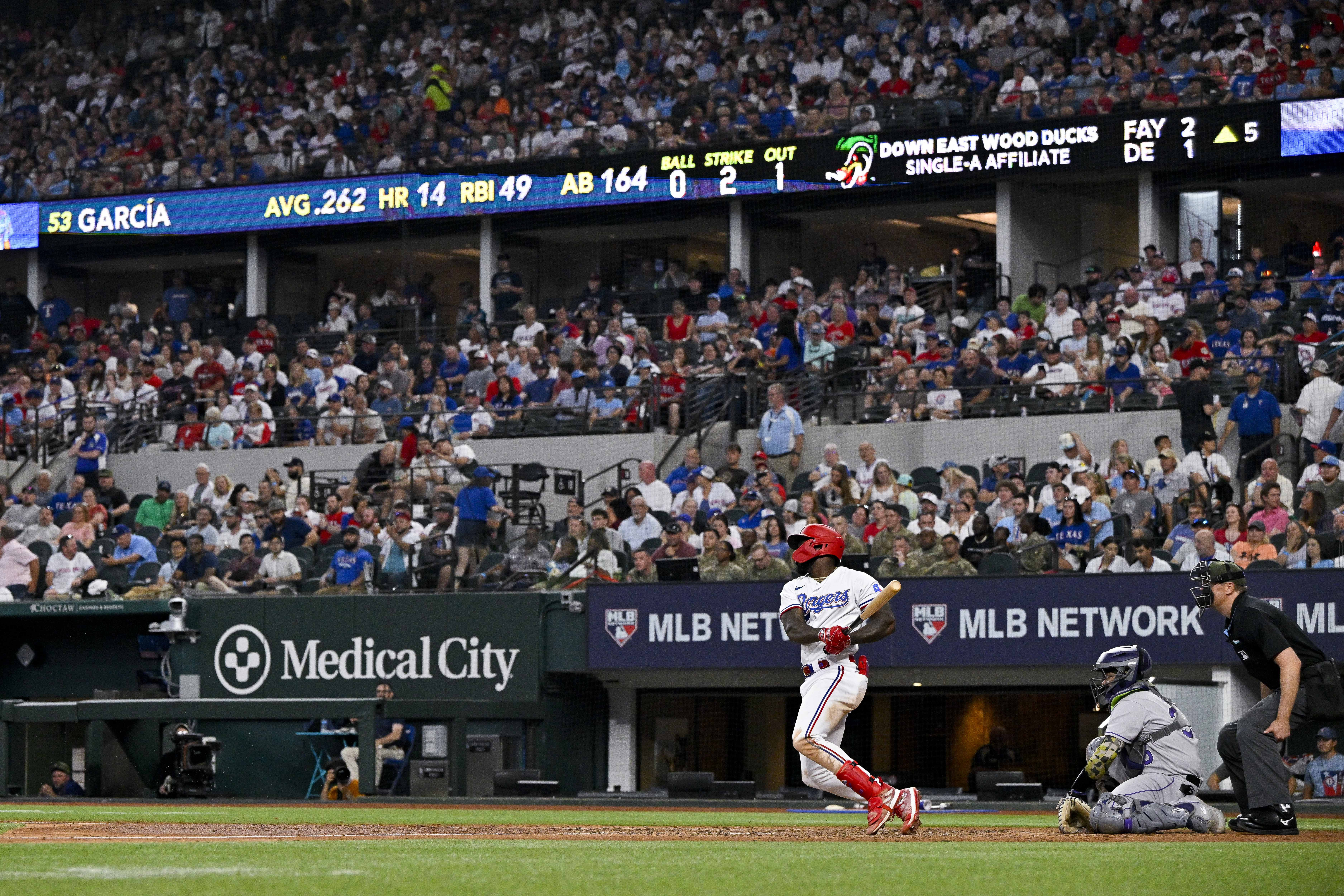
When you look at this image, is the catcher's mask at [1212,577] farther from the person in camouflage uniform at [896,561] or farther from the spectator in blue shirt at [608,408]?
the spectator in blue shirt at [608,408]

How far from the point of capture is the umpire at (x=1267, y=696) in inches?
355

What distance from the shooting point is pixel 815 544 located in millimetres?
9820

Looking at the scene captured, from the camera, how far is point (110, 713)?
56.0 ft

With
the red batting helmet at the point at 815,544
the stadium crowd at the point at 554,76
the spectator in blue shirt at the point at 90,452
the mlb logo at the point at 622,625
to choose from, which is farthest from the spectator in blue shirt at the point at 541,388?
the red batting helmet at the point at 815,544

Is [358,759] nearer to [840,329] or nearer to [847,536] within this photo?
[847,536]

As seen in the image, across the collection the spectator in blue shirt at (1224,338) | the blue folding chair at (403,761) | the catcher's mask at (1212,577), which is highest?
the spectator in blue shirt at (1224,338)

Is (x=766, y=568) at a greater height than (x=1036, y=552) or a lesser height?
lesser

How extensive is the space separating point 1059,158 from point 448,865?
Answer: 20136 millimetres

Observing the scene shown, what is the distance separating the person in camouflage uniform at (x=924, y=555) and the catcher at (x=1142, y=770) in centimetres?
727

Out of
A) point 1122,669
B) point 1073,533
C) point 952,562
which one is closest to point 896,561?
point 952,562

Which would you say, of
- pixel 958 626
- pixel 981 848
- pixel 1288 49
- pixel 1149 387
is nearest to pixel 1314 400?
pixel 1149 387

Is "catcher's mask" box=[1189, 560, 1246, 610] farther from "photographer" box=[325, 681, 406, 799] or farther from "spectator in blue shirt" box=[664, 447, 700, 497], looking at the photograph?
"spectator in blue shirt" box=[664, 447, 700, 497]

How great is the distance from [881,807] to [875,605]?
1.04 m

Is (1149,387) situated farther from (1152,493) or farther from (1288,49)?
(1288,49)
